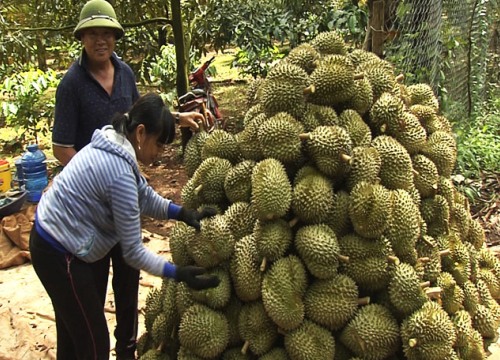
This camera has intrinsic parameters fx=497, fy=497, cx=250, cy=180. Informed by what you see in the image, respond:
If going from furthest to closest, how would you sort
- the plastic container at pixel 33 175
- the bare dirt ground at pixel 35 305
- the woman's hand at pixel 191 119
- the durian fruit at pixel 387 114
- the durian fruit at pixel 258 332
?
the plastic container at pixel 33 175 < the bare dirt ground at pixel 35 305 < the woman's hand at pixel 191 119 < the durian fruit at pixel 387 114 < the durian fruit at pixel 258 332

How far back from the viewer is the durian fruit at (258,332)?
86.6 inches

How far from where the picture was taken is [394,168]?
7.83 ft

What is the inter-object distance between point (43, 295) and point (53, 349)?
802mm

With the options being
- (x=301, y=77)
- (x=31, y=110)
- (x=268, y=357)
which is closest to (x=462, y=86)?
(x=301, y=77)

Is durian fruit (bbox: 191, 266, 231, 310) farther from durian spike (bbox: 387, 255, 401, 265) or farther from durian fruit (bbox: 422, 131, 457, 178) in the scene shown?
durian fruit (bbox: 422, 131, 457, 178)

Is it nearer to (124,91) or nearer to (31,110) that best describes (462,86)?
(124,91)

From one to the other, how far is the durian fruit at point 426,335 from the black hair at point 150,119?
1341 millimetres

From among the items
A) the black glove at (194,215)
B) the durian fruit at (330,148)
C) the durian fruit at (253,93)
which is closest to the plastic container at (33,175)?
the durian fruit at (253,93)

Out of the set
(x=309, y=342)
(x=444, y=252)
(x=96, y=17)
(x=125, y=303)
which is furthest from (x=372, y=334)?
(x=96, y=17)

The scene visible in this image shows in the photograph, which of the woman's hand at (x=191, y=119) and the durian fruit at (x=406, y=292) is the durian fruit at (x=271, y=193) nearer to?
the durian fruit at (x=406, y=292)

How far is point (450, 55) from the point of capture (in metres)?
5.40

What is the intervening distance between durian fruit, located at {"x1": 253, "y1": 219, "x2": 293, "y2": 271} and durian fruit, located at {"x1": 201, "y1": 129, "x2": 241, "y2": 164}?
1.70 feet

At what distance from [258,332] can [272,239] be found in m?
0.42

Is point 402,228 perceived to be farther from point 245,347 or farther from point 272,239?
point 245,347
